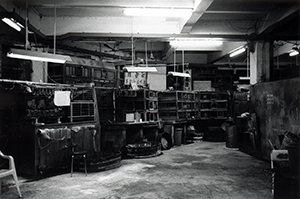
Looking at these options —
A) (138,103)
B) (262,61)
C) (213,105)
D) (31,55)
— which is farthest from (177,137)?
(31,55)

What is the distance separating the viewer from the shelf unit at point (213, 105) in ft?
41.8

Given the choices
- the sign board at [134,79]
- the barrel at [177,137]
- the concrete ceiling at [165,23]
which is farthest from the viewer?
the sign board at [134,79]

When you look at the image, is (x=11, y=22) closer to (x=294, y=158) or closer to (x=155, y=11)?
(x=155, y=11)

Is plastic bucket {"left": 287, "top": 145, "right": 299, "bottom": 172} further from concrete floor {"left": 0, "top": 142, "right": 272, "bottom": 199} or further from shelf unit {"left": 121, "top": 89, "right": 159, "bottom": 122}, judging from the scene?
shelf unit {"left": 121, "top": 89, "right": 159, "bottom": 122}

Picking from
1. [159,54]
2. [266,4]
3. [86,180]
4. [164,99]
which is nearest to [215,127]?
[164,99]

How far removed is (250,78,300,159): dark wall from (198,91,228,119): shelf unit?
13.0ft

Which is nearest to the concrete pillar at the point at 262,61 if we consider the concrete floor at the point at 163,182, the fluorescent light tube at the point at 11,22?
the concrete floor at the point at 163,182

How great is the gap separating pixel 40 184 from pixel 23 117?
1.81 metres

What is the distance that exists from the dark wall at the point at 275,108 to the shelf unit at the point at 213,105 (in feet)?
13.0

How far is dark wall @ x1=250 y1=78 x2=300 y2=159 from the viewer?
20.8 ft

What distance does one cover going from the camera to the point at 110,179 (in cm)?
585

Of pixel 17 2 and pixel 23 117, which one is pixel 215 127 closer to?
pixel 23 117

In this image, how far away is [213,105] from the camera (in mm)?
12883

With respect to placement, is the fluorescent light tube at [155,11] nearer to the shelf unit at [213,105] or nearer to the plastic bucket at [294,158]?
the plastic bucket at [294,158]
